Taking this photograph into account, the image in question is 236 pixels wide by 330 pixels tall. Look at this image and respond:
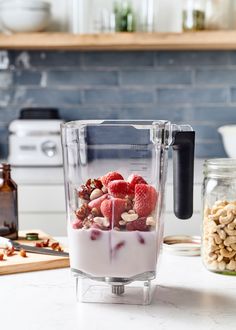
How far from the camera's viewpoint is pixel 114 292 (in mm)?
1079

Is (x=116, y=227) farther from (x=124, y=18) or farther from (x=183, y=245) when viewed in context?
(x=124, y=18)

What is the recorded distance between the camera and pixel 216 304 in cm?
104

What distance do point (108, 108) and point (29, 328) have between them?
2519 millimetres

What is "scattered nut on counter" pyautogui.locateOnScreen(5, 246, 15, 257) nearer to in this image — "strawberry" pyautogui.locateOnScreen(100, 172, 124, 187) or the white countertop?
the white countertop

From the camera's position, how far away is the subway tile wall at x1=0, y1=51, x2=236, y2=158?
3.35 meters

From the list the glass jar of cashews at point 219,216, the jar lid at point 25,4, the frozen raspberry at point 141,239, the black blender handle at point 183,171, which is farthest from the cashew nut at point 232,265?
the jar lid at point 25,4

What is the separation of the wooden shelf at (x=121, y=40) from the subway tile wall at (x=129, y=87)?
0.81 ft

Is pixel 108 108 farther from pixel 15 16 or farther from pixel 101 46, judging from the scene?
pixel 15 16

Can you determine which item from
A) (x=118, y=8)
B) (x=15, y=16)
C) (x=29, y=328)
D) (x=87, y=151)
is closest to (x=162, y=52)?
(x=118, y=8)

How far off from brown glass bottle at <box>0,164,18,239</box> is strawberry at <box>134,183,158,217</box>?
543 millimetres

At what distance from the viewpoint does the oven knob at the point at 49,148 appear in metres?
3.04

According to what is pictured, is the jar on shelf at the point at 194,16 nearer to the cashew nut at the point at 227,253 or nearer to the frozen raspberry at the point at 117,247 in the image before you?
the cashew nut at the point at 227,253

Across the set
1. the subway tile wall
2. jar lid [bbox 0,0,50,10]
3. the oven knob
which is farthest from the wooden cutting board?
the subway tile wall

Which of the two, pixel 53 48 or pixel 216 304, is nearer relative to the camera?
pixel 216 304
